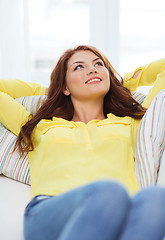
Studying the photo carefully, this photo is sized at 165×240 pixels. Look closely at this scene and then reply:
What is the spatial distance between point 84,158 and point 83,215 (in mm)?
381

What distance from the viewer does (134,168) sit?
4.02ft

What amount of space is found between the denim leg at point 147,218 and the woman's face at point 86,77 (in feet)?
2.32

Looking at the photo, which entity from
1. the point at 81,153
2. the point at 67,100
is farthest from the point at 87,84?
the point at 81,153

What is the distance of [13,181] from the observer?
1.49 m

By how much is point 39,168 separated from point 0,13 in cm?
→ 211

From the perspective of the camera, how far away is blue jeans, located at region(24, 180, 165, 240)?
77 cm

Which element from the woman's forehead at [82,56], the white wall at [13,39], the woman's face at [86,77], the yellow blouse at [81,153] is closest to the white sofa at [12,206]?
the yellow blouse at [81,153]

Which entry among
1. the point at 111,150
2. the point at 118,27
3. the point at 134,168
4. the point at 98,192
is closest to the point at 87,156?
the point at 111,150

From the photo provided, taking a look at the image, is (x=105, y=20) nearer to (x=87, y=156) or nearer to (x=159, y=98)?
(x=159, y=98)

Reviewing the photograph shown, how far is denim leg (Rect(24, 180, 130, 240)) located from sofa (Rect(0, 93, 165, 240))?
202mm

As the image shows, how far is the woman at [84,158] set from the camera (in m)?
0.79

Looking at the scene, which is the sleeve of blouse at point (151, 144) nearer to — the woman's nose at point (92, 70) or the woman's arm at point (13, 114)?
the woman's nose at point (92, 70)

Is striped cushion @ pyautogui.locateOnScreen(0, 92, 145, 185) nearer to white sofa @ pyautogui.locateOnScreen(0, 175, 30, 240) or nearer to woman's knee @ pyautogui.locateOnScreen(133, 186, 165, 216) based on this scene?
white sofa @ pyautogui.locateOnScreen(0, 175, 30, 240)

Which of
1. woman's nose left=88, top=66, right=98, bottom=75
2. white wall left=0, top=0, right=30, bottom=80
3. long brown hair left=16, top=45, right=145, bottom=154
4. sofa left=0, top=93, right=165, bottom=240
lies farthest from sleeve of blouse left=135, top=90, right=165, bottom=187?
white wall left=0, top=0, right=30, bottom=80
